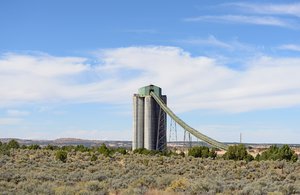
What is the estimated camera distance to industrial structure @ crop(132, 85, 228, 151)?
2741 inches

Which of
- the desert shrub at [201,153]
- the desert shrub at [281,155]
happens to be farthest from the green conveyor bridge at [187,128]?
the desert shrub at [281,155]

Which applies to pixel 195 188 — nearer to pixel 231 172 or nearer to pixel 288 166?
pixel 231 172

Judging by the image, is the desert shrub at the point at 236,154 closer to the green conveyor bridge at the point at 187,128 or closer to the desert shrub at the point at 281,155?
the desert shrub at the point at 281,155

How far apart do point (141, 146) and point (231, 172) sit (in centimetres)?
3685

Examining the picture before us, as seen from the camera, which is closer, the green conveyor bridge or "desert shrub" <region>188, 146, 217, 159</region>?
"desert shrub" <region>188, 146, 217, 159</region>

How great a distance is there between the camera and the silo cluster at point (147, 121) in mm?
69625

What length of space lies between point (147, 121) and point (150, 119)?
53cm

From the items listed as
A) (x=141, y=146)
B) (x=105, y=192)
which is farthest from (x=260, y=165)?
(x=141, y=146)

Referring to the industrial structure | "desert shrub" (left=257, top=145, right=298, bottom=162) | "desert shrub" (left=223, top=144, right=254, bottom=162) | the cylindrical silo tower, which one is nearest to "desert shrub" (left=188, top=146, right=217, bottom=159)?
"desert shrub" (left=223, top=144, right=254, bottom=162)

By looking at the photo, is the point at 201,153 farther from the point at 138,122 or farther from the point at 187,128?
the point at 187,128

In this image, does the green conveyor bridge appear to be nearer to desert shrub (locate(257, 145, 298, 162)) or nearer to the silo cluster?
the silo cluster

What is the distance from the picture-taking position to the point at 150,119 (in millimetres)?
69750

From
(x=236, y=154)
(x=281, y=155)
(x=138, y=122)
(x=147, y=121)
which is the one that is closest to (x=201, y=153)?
(x=236, y=154)

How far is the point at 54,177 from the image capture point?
89.8 feet
